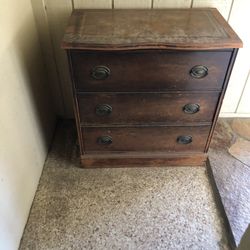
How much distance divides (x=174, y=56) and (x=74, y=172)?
85 cm

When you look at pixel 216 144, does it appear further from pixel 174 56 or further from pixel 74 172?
pixel 74 172

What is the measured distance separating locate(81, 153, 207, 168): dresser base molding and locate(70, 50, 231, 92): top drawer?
43 cm

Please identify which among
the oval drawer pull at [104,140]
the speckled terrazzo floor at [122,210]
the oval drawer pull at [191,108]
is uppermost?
the oval drawer pull at [191,108]

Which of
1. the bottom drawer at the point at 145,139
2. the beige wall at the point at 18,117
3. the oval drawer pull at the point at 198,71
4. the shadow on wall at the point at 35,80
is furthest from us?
the bottom drawer at the point at 145,139

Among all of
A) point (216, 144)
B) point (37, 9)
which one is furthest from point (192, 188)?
point (37, 9)

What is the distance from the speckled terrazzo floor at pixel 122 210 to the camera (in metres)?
1.23

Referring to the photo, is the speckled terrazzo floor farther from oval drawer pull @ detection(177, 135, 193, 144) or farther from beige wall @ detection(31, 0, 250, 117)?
beige wall @ detection(31, 0, 250, 117)

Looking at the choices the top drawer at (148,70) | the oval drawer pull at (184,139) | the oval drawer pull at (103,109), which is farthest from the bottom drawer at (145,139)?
the top drawer at (148,70)

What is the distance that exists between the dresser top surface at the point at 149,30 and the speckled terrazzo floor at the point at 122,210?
747mm

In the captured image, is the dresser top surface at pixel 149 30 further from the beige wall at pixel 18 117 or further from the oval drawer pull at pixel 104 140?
the oval drawer pull at pixel 104 140

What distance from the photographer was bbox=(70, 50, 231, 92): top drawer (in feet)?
3.71

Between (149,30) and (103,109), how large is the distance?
0.42 m

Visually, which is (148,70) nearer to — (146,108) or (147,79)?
(147,79)

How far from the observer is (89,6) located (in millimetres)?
1405
